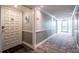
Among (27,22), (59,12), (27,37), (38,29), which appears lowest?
(27,37)

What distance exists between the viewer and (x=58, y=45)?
7.14 ft

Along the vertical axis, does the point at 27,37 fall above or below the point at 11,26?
below

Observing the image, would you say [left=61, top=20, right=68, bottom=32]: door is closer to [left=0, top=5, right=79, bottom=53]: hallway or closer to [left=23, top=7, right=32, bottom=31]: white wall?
[left=0, top=5, right=79, bottom=53]: hallway

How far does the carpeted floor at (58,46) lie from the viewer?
6.66 ft

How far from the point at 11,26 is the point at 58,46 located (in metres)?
1.06

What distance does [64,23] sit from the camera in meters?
2.29

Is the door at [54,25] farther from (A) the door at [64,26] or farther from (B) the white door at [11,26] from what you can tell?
(B) the white door at [11,26]

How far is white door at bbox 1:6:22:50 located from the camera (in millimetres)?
1959

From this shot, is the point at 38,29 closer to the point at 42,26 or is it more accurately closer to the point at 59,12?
the point at 42,26

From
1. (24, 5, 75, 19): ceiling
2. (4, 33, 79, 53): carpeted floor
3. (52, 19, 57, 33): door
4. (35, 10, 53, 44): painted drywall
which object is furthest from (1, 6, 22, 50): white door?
(52, 19, 57, 33): door

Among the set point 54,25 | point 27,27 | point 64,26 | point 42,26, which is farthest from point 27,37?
point 64,26

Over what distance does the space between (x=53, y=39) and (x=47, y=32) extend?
21 cm

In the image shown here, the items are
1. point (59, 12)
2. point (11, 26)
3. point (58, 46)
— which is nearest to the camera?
point (11, 26)
